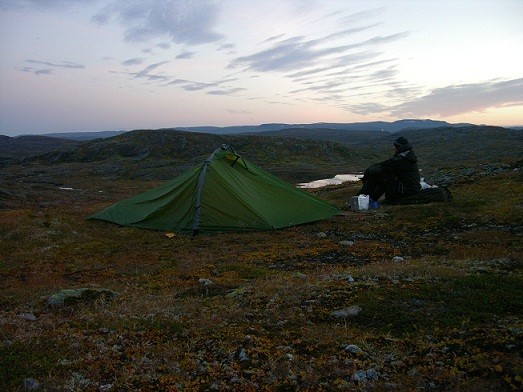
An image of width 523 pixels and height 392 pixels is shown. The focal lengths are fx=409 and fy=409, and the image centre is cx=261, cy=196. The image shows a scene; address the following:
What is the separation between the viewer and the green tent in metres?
15.0

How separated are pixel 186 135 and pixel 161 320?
281 feet

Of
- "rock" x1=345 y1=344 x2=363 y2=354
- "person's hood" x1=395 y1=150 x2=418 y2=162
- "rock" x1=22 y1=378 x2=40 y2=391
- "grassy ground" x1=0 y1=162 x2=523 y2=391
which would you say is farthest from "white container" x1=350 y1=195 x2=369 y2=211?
"rock" x1=22 y1=378 x2=40 y2=391

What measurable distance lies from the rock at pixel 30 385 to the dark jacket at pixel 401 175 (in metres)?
14.4

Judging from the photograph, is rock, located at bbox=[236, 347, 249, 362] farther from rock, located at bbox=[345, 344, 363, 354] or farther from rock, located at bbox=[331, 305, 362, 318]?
rock, located at bbox=[331, 305, 362, 318]

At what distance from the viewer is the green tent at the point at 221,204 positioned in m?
15.0

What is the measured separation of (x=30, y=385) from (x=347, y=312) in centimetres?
423

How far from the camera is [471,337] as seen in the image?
5090 mm

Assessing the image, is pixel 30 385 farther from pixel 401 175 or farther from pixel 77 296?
pixel 401 175

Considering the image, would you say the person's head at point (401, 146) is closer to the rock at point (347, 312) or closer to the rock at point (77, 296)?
the rock at point (347, 312)

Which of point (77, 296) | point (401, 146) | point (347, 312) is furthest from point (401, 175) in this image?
point (77, 296)

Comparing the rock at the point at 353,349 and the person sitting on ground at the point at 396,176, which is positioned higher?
the person sitting on ground at the point at 396,176

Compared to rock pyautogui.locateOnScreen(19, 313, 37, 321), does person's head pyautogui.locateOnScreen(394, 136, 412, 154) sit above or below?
above

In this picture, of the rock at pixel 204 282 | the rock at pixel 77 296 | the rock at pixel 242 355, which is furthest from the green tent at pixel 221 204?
the rock at pixel 242 355

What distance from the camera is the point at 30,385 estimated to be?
169 inches
